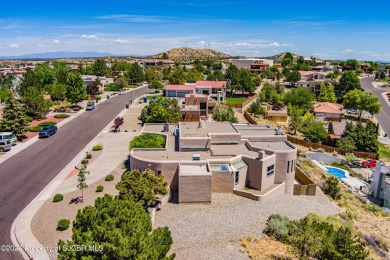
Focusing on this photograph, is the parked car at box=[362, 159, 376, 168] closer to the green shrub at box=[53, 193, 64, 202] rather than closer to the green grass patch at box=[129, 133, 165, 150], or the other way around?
the green grass patch at box=[129, 133, 165, 150]

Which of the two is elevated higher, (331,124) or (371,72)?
(371,72)

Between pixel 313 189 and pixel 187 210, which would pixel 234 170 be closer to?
pixel 187 210

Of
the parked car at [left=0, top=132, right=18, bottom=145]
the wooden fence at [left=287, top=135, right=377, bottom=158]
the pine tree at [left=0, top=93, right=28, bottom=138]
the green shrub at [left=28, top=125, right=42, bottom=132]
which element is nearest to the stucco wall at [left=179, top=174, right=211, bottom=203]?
the parked car at [left=0, top=132, right=18, bottom=145]

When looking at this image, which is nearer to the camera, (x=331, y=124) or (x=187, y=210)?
(x=187, y=210)

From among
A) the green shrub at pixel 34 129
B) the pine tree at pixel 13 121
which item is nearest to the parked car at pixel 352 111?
the green shrub at pixel 34 129

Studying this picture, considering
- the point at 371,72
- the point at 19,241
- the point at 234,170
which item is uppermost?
the point at 371,72

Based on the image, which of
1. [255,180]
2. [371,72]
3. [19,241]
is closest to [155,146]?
[255,180]

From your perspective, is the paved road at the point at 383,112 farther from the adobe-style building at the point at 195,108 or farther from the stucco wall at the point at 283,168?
the stucco wall at the point at 283,168
